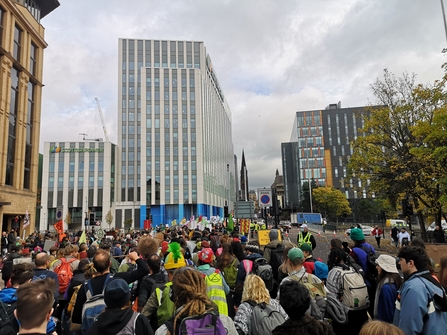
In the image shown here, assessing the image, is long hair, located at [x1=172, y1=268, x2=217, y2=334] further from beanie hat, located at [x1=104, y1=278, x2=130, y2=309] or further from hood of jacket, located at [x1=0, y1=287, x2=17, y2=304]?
hood of jacket, located at [x1=0, y1=287, x2=17, y2=304]

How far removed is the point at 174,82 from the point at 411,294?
71.0m

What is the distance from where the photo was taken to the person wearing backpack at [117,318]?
9.16ft

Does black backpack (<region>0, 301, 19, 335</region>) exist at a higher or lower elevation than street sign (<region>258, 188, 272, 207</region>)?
lower

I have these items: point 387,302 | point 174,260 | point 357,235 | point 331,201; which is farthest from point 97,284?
point 331,201

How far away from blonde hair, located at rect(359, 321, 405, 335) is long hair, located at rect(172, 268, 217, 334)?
138cm

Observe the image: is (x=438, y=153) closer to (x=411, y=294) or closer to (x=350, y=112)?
(x=411, y=294)

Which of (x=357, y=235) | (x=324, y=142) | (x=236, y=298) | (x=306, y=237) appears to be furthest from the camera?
(x=324, y=142)

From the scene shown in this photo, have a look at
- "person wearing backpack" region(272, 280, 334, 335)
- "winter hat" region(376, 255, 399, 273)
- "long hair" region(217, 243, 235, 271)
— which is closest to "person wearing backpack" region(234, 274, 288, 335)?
"person wearing backpack" region(272, 280, 334, 335)

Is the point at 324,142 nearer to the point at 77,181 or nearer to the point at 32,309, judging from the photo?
the point at 77,181

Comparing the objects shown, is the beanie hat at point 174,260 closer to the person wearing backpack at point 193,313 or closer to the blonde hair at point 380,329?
the person wearing backpack at point 193,313

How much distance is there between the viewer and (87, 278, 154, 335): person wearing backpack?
110 inches

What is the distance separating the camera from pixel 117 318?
2809 millimetres

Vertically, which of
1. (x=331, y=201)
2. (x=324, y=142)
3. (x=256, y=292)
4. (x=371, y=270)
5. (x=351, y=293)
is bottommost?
(x=351, y=293)

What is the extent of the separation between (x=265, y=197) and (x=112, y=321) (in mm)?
12722
